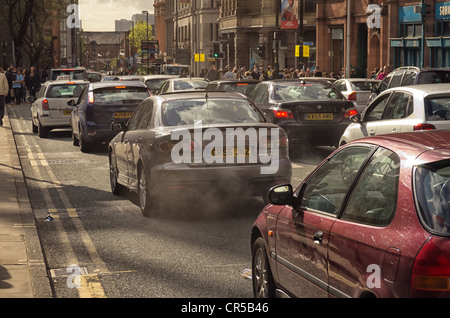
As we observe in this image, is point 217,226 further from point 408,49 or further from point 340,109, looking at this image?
point 408,49

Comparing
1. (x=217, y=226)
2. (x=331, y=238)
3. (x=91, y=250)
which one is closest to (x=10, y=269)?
(x=91, y=250)

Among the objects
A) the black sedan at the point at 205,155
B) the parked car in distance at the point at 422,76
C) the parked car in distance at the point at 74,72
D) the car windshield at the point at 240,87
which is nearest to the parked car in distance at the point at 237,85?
the car windshield at the point at 240,87

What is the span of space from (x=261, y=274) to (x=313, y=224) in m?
1.25

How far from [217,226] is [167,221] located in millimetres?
777

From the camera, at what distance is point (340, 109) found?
18.5 m

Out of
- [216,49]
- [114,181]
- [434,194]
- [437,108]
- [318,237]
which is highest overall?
[216,49]

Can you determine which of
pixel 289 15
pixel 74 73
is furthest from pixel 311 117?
pixel 289 15

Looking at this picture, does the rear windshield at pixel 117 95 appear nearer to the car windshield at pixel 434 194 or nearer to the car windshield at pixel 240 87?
the car windshield at pixel 240 87

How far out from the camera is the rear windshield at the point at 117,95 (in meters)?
20.4

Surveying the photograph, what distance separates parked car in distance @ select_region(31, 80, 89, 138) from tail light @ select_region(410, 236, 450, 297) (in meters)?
22.0

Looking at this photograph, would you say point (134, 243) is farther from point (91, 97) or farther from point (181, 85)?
point (181, 85)

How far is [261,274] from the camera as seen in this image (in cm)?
656

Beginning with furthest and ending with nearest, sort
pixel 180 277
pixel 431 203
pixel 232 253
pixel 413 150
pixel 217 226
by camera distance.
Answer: pixel 217 226, pixel 232 253, pixel 180 277, pixel 413 150, pixel 431 203

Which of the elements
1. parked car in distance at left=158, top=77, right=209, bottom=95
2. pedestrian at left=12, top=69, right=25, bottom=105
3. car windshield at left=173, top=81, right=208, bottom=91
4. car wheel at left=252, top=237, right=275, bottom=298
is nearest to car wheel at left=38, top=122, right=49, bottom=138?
parked car in distance at left=158, top=77, right=209, bottom=95
